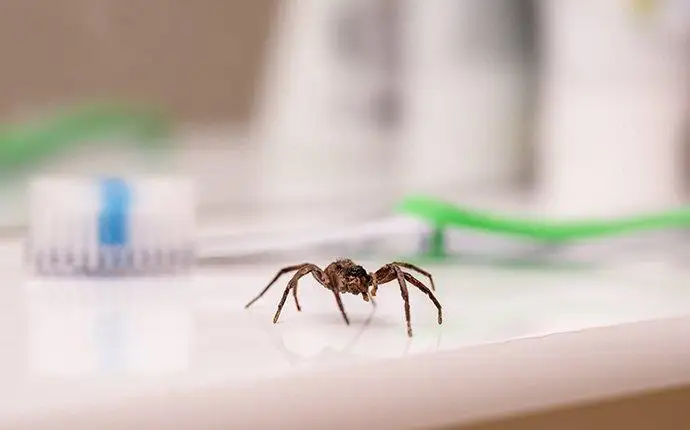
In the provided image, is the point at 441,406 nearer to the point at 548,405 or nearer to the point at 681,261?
the point at 548,405

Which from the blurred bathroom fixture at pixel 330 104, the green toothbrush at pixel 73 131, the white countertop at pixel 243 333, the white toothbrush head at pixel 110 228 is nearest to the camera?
the white countertop at pixel 243 333

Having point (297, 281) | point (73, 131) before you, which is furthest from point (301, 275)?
point (73, 131)

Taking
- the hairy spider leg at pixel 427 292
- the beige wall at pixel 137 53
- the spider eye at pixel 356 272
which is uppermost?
the beige wall at pixel 137 53

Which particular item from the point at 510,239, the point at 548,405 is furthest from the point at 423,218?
the point at 548,405

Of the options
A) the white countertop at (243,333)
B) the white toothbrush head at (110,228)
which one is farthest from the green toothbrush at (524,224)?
the white toothbrush head at (110,228)

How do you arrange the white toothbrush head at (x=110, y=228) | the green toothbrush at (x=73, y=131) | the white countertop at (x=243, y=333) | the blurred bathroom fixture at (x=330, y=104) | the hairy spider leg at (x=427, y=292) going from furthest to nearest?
the blurred bathroom fixture at (x=330, y=104) < the green toothbrush at (x=73, y=131) < the white toothbrush head at (x=110, y=228) < the hairy spider leg at (x=427, y=292) < the white countertop at (x=243, y=333)

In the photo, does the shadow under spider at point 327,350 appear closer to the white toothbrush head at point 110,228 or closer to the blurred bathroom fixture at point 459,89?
the white toothbrush head at point 110,228
